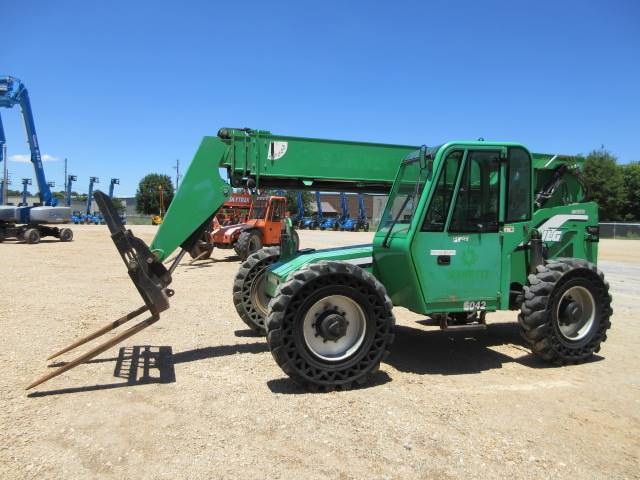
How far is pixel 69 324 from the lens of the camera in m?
7.21

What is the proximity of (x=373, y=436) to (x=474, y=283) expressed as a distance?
Result: 230 centimetres

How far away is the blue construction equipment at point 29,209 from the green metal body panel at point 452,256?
21.5 metres

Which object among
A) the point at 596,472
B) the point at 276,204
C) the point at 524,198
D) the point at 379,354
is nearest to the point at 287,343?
the point at 379,354

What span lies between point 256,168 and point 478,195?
2.55 meters

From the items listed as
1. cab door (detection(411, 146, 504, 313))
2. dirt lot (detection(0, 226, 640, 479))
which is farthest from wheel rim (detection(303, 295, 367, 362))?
cab door (detection(411, 146, 504, 313))

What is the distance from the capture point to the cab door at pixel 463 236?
5164 mm

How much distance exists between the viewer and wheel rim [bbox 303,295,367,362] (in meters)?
4.79

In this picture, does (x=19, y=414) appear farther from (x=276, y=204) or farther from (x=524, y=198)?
(x=276, y=204)

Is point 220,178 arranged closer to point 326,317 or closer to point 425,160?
point 326,317

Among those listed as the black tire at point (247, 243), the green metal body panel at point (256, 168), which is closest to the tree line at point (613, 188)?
the black tire at point (247, 243)

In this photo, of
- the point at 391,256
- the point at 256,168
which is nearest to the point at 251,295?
the point at 256,168

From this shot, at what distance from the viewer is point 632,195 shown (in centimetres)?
4797

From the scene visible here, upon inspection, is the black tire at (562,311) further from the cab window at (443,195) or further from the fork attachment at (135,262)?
the fork attachment at (135,262)

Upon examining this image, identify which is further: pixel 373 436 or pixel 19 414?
pixel 19 414
